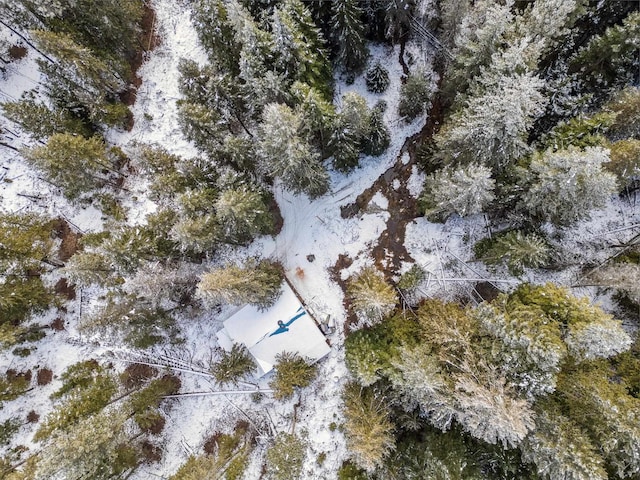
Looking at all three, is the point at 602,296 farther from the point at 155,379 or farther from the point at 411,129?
the point at 155,379

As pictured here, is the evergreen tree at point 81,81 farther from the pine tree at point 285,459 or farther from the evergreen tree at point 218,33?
the pine tree at point 285,459

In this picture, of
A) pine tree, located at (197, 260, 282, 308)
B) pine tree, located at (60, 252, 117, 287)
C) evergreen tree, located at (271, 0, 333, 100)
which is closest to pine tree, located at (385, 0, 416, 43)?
evergreen tree, located at (271, 0, 333, 100)

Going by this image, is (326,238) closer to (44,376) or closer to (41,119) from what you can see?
(41,119)

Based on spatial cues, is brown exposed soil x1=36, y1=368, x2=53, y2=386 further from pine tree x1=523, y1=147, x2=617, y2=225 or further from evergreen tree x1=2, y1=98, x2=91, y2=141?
pine tree x1=523, y1=147, x2=617, y2=225

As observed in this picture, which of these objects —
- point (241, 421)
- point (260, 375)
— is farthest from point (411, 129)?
point (241, 421)

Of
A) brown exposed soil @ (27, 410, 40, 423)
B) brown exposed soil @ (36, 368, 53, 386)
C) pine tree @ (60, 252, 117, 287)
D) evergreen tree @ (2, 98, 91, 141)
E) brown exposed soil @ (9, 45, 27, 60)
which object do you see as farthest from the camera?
brown exposed soil @ (9, 45, 27, 60)

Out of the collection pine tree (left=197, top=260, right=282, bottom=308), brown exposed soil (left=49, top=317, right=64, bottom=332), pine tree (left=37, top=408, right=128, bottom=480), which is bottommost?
pine tree (left=37, top=408, right=128, bottom=480)

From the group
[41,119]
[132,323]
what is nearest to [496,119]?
[132,323]
